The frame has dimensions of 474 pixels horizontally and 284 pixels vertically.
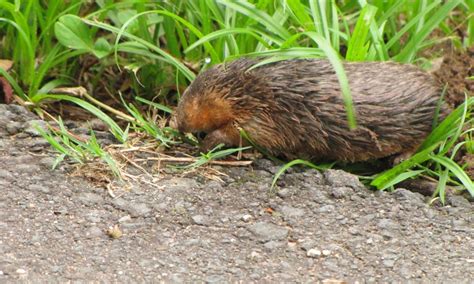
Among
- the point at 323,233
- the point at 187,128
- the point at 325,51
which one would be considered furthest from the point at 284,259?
the point at 187,128

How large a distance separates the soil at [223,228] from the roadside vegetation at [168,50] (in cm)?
16

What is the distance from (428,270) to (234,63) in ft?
5.10

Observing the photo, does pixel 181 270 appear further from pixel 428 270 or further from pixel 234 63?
pixel 234 63

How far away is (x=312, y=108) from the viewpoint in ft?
14.6

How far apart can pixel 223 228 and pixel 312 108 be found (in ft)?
2.85

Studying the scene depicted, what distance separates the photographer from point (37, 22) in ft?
17.1

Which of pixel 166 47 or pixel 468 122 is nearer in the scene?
pixel 468 122

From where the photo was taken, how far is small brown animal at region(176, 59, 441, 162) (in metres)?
4.46

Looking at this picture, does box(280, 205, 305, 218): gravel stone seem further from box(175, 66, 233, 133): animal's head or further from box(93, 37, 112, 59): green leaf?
box(93, 37, 112, 59): green leaf

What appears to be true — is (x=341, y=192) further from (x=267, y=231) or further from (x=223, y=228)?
(x=223, y=228)

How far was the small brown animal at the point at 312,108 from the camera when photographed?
4457 mm

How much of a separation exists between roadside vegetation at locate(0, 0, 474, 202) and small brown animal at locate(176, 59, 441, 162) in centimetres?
12

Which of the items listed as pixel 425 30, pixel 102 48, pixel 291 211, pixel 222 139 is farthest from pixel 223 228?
pixel 425 30

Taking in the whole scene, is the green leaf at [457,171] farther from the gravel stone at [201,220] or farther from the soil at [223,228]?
the gravel stone at [201,220]
